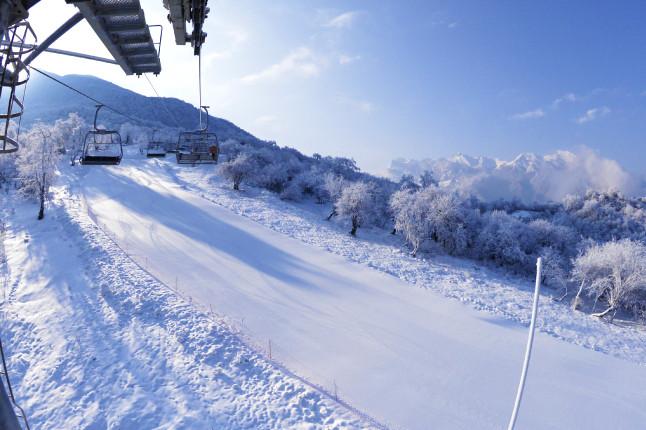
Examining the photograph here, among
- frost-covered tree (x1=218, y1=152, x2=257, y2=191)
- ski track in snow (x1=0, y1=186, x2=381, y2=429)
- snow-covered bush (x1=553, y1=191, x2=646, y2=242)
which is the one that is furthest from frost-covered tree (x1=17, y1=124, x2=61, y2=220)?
snow-covered bush (x1=553, y1=191, x2=646, y2=242)

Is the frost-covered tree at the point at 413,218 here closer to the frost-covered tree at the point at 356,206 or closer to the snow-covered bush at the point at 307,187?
the frost-covered tree at the point at 356,206

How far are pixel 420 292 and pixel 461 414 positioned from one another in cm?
1235

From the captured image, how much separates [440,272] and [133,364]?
85.5ft

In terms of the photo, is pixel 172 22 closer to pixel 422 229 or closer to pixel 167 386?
pixel 167 386

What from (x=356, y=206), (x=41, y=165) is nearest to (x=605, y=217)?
(x=356, y=206)

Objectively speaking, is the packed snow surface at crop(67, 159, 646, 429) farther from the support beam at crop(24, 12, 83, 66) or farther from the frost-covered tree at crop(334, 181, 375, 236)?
the support beam at crop(24, 12, 83, 66)

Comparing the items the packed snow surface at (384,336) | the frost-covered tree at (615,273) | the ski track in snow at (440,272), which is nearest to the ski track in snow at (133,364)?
the packed snow surface at (384,336)

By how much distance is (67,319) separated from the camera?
1597 centimetres

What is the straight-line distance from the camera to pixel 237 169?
5191 centimetres

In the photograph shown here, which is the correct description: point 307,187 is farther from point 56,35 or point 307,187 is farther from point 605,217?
point 605,217

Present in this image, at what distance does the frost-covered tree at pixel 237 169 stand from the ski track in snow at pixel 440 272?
1.98 metres

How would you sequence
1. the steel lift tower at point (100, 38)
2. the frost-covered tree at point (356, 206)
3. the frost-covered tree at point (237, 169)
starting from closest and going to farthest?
1. the steel lift tower at point (100, 38)
2. the frost-covered tree at point (356, 206)
3. the frost-covered tree at point (237, 169)

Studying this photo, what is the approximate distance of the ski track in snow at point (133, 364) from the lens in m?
10.7

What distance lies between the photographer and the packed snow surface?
1230 cm
